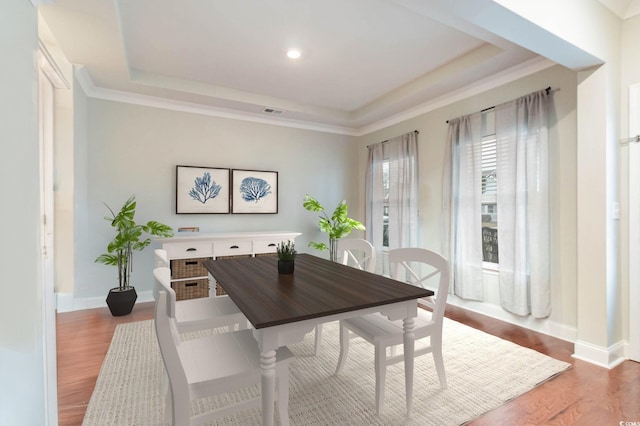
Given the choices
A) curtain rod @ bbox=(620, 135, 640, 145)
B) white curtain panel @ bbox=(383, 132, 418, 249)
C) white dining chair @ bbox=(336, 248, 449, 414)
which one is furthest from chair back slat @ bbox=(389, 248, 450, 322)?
white curtain panel @ bbox=(383, 132, 418, 249)

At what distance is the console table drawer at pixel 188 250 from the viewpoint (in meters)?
3.45

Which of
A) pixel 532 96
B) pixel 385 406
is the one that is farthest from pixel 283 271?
pixel 532 96

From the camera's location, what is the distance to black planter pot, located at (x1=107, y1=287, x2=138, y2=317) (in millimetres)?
3127

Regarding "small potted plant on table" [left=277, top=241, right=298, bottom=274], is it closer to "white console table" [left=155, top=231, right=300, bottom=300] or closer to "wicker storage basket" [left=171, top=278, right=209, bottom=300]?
"white console table" [left=155, top=231, right=300, bottom=300]

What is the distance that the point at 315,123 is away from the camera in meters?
4.76

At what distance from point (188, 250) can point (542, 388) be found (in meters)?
3.48

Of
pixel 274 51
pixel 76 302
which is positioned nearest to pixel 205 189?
pixel 76 302

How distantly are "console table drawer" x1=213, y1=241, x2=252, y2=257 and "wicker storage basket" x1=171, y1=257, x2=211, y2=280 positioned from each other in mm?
212

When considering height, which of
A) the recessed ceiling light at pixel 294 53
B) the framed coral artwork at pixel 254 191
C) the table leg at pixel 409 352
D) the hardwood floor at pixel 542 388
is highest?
the recessed ceiling light at pixel 294 53

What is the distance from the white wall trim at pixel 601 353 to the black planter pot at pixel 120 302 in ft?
13.7

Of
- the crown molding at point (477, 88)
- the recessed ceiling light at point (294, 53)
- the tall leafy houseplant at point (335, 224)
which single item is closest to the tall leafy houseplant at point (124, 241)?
the tall leafy houseplant at point (335, 224)

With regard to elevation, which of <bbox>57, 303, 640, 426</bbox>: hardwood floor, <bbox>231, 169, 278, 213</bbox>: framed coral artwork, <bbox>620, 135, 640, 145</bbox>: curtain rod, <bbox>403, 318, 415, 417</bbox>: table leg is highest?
<bbox>620, 135, 640, 145</bbox>: curtain rod

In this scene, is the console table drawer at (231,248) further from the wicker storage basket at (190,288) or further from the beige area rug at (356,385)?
the beige area rug at (356,385)

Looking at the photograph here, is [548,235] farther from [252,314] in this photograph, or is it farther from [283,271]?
[252,314]
